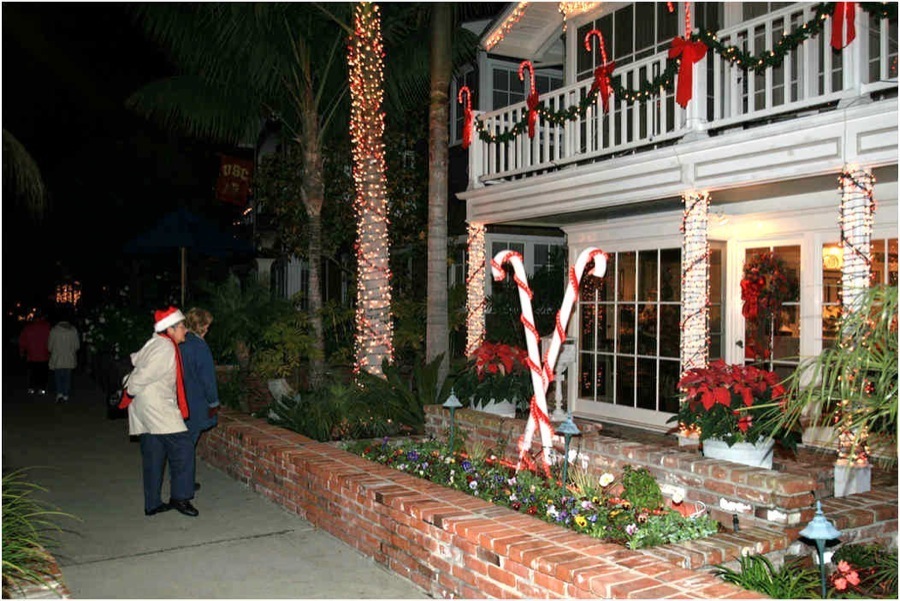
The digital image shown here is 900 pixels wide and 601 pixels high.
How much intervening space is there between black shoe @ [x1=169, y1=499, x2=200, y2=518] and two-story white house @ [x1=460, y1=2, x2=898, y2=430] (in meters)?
4.76

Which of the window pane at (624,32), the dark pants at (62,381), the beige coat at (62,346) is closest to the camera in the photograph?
the window pane at (624,32)

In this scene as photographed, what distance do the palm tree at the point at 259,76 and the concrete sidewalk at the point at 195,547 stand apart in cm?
413

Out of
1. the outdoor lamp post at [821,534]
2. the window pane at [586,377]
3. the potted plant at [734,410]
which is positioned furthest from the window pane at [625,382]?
the outdoor lamp post at [821,534]

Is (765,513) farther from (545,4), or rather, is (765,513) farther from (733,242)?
(545,4)

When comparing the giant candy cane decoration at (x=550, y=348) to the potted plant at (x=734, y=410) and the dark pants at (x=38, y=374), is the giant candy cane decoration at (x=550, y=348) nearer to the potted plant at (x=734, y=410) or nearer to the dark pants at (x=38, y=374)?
the potted plant at (x=734, y=410)

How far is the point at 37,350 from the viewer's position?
16.3 m

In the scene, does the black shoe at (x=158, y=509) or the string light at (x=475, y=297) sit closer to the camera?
the black shoe at (x=158, y=509)

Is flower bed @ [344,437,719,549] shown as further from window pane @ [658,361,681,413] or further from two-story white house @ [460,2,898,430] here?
window pane @ [658,361,681,413]

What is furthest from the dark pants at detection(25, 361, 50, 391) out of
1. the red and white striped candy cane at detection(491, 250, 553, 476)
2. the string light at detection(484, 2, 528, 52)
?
the red and white striped candy cane at detection(491, 250, 553, 476)

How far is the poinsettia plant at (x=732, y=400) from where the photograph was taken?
610 centimetres

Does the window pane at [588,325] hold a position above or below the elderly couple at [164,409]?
above

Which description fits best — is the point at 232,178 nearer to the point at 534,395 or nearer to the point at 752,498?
the point at 534,395

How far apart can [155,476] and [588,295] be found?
628cm

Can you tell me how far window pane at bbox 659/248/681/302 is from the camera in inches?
380
